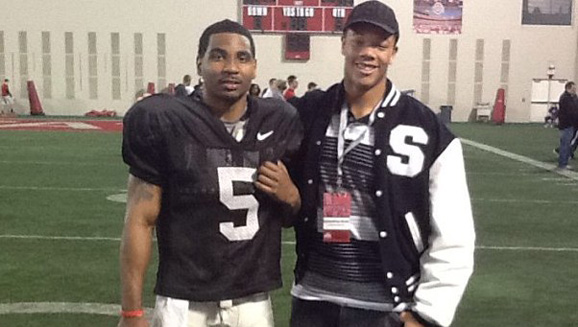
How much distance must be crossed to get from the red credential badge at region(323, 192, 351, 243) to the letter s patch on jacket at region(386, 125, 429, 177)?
17 centimetres

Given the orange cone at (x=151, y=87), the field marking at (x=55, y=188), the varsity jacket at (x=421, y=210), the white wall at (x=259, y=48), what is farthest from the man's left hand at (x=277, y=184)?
the orange cone at (x=151, y=87)

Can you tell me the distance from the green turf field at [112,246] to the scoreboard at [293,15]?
14.4 meters

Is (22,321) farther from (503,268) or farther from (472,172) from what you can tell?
(472,172)

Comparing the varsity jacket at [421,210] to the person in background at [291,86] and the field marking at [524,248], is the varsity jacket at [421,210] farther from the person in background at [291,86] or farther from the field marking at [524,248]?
the person in background at [291,86]

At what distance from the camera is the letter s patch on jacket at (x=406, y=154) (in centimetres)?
235

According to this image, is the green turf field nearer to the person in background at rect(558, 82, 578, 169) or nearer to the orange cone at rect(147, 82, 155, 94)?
the person in background at rect(558, 82, 578, 169)

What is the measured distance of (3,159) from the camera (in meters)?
13.6

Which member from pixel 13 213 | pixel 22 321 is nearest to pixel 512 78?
pixel 13 213

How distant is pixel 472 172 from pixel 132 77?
755 inches

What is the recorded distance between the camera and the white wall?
2916cm

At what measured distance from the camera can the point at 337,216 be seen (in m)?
2.39

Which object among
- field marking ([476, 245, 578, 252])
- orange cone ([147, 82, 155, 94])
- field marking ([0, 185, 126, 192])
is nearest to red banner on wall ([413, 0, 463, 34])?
orange cone ([147, 82, 155, 94])

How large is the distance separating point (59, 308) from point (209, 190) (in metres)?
2.97

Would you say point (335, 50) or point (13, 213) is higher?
point (335, 50)
